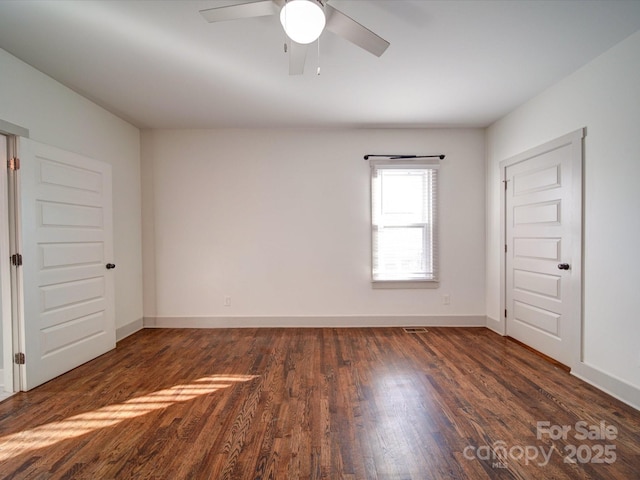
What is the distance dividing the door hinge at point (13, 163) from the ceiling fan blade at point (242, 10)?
2.13 m

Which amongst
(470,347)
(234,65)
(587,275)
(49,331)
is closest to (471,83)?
(587,275)

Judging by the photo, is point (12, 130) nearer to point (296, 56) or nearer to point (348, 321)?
point (296, 56)

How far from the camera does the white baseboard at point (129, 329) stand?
12.2 ft

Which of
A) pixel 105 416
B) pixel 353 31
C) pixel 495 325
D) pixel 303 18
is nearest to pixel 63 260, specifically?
pixel 105 416

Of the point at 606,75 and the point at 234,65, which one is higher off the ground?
the point at 234,65

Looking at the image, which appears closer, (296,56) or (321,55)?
(296,56)

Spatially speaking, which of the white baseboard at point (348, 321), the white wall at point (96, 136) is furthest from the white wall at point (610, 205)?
the white wall at point (96, 136)

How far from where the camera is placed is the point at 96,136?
133 inches

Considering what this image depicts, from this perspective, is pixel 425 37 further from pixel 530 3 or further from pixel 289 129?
pixel 289 129

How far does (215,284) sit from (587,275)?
413 centimetres

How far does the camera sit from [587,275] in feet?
8.68

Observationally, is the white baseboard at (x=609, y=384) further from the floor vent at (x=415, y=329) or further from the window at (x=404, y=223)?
the window at (x=404, y=223)

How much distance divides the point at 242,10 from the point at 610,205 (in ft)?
10.0

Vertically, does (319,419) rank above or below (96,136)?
below
